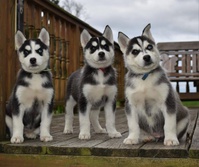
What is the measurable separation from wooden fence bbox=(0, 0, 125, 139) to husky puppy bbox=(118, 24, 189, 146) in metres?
1.18

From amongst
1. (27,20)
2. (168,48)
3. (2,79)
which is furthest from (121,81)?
(2,79)

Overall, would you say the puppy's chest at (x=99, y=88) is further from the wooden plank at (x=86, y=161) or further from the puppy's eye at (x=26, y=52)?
the wooden plank at (x=86, y=161)

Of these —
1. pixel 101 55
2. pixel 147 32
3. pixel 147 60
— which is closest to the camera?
pixel 147 60

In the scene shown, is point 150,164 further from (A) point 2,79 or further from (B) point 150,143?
(A) point 2,79

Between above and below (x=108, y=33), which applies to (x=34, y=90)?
below

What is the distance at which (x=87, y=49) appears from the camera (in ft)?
14.0

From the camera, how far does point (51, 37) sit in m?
6.30

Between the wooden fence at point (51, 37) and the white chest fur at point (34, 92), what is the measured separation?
7.2 inches

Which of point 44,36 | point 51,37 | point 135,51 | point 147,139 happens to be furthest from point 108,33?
point 51,37

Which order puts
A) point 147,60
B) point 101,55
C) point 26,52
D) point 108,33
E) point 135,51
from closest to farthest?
1. point 147,60
2. point 135,51
3. point 26,52
4. point 101,55
5. point 108,33

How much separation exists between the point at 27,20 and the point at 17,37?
5.03ft

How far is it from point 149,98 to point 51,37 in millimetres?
3208

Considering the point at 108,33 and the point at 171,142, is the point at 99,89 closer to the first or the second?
the point at 108,33

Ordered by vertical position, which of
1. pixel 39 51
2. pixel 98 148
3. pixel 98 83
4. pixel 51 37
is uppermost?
pixel 51 37
